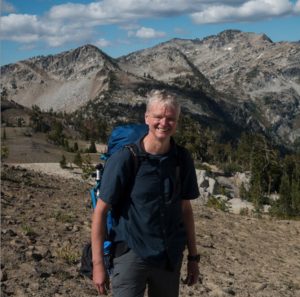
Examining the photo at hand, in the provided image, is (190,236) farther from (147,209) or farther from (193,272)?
(147,209)

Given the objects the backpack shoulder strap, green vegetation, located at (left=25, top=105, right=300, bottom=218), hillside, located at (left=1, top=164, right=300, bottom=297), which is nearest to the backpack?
the backpack shoulder strap

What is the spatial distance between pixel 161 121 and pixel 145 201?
0.77 metres

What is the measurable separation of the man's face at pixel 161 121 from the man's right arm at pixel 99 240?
33.1 inches

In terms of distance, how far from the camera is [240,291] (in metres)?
9.34

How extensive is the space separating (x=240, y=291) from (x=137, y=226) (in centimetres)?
523

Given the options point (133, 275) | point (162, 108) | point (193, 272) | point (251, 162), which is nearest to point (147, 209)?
point (133, 275)

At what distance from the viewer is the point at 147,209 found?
4773 millimetres

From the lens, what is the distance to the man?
4.77 meters

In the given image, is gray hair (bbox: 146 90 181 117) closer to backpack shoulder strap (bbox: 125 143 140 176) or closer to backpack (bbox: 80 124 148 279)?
backpack (bbox: 80 124 148 279)

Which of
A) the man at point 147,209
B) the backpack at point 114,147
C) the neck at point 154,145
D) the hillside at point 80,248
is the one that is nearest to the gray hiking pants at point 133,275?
the man at point 147,209

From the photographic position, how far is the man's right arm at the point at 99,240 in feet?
15.6

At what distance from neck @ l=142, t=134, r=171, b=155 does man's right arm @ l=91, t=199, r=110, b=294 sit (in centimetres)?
66

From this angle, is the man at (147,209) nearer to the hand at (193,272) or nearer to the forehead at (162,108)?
the forehead at (162,108)

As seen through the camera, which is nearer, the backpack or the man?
the man
